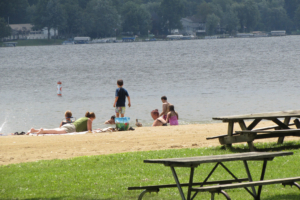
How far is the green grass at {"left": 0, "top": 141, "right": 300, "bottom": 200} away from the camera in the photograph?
641 centimetres

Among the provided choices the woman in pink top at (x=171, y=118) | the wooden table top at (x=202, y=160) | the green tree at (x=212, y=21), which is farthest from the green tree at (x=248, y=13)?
the wooden table top at (x=202, y=160)

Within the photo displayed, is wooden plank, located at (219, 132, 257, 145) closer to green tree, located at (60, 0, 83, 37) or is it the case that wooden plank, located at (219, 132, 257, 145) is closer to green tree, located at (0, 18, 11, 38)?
green tree, located at (0, 18, 11, 38)

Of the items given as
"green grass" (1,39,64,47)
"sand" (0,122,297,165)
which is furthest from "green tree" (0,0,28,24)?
"sand" (0,122,297,165)

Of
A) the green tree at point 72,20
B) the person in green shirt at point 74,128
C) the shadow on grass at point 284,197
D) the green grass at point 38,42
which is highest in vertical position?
the green tree at point 72,20

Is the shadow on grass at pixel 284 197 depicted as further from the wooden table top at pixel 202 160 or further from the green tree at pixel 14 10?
the green tree at pixel 14 10

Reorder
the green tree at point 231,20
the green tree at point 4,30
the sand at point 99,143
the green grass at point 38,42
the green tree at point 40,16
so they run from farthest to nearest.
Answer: the green tree at point 231,20, the green grass at point 38,42, the green tree at point 40,16, the green tree at point 4,30, the sand at point 99,143

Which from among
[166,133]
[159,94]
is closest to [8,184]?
[166,133]

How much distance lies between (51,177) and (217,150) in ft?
10.9

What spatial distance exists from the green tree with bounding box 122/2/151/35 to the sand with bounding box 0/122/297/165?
166m

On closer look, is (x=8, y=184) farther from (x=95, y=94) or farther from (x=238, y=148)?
(x=95, y=94)

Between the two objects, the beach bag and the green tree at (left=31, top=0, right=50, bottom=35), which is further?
the green tree at (left=31, top=0, right=50, bottom=35)

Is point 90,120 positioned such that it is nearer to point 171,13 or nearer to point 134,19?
point 134,19

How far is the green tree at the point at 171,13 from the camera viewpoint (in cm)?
19275

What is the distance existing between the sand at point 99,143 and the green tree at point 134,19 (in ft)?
546
